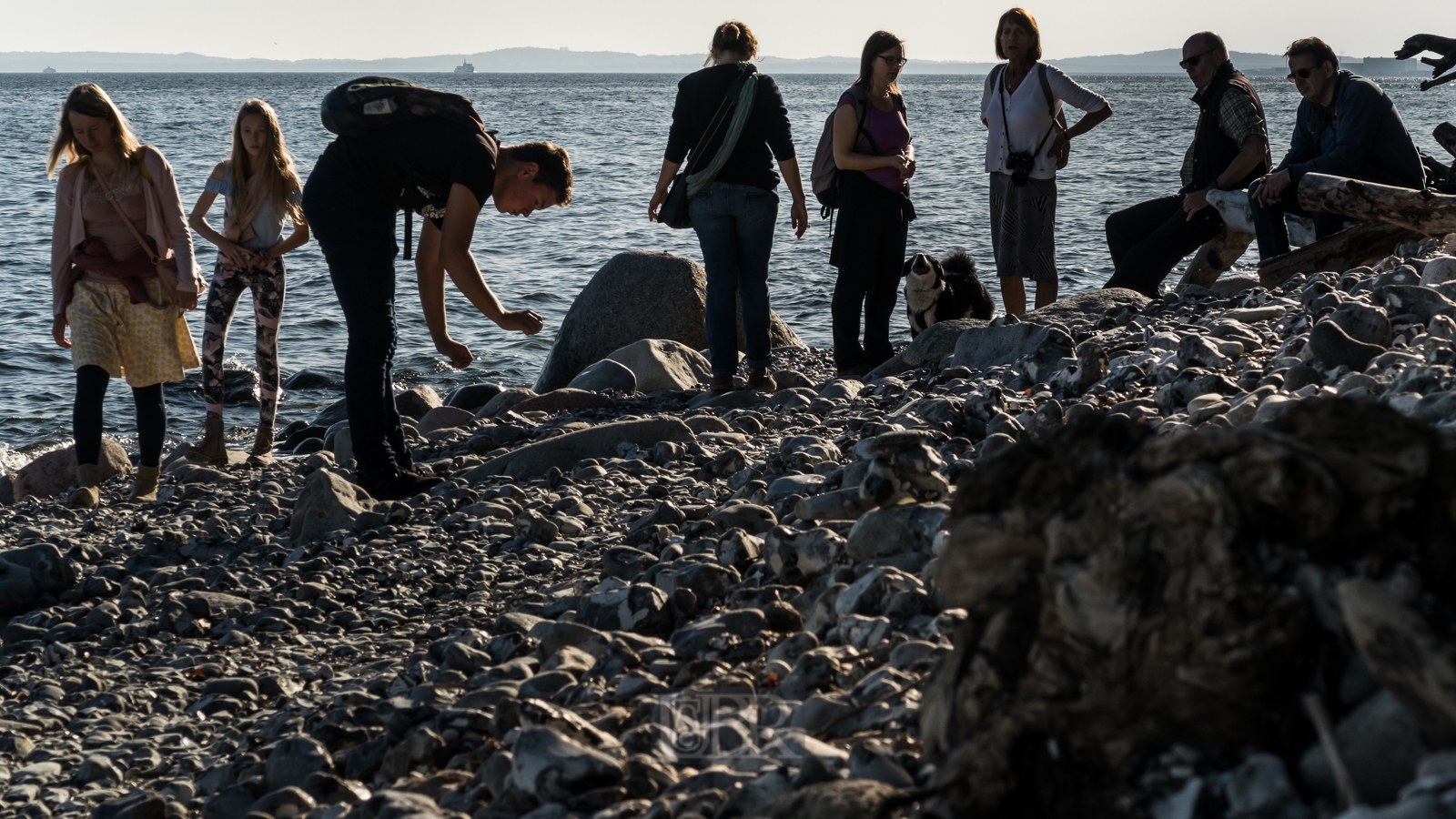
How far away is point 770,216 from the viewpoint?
645cm

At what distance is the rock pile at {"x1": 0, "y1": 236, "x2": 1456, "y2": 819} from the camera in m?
1.30

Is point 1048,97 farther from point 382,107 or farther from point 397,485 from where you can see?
point 397,485

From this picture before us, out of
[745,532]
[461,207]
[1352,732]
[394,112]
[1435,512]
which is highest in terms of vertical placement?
[394,112]

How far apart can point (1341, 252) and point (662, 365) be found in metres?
4.44

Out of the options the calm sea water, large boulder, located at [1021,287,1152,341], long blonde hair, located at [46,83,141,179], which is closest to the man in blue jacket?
large boulder, located at [1021,287,1152,341]

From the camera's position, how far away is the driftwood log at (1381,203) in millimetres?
5777

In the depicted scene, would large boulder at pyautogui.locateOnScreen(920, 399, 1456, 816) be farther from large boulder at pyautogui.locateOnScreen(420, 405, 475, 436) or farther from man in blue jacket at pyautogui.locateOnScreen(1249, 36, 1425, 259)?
large boulder at pyautogui.locateOnScreen(420, 405, 475, 436)

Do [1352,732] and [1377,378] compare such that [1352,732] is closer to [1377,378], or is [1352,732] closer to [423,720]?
[423,720]

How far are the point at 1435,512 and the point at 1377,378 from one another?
8.22 ft

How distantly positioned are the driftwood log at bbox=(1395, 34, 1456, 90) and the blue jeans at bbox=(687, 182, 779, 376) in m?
4.75

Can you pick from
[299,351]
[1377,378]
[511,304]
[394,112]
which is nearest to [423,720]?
[394,112]

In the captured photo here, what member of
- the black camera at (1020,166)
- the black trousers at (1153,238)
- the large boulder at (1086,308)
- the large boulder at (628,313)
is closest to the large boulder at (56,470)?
the large boulder at (628,313)

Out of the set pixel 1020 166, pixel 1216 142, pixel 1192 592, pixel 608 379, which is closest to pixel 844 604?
pixel 1192 592

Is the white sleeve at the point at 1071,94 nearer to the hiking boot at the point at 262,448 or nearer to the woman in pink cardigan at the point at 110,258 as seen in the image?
the woman in pink cardigan at the point at 110,258
